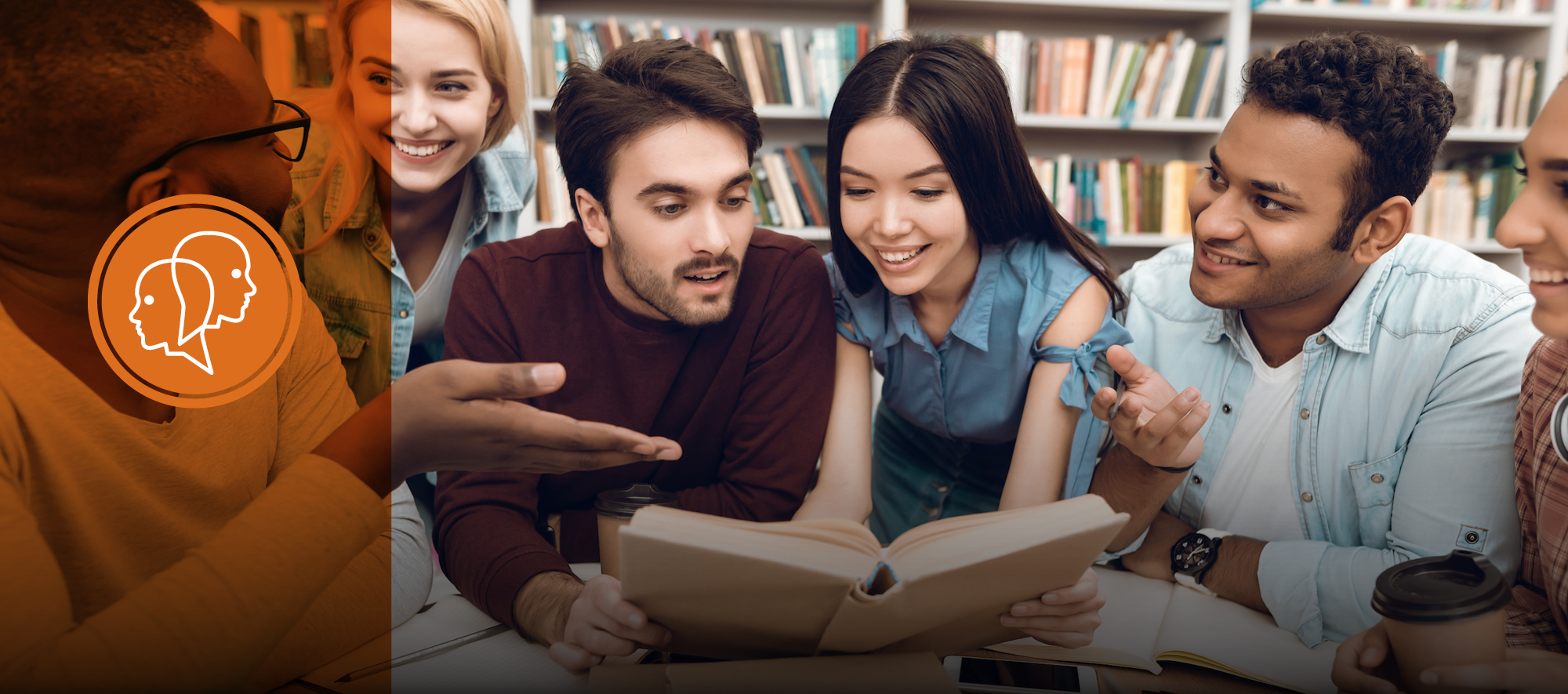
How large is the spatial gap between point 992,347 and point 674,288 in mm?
455

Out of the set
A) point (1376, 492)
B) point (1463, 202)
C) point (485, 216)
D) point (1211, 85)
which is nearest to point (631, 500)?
point (485, 216)

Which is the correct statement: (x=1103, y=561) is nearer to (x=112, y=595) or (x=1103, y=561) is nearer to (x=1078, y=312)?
(x=1078, y=312)

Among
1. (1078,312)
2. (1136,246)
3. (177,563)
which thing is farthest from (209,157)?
(1136,246)

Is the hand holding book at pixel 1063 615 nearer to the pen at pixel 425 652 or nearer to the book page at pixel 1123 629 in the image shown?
the book page at pixel 1123 629

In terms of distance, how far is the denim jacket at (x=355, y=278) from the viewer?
98 cm

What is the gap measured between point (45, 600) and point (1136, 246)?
284cm

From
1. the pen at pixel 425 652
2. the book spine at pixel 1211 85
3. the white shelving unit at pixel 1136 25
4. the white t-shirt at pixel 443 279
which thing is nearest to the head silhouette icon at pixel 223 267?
the white t-shirt at pixel 443 279

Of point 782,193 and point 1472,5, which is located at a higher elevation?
point 1472,5

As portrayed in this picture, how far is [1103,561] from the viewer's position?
3.63ft

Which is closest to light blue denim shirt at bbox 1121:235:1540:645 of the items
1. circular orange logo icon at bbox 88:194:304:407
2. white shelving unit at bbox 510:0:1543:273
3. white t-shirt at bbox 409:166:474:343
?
white t-shirt at bbox 409:166:474:343

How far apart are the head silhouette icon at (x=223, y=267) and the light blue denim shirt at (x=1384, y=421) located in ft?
3.72

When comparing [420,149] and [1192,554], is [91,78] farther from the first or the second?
[1192,554]

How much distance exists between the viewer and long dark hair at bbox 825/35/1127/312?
98cm

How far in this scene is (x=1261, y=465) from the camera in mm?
1084
